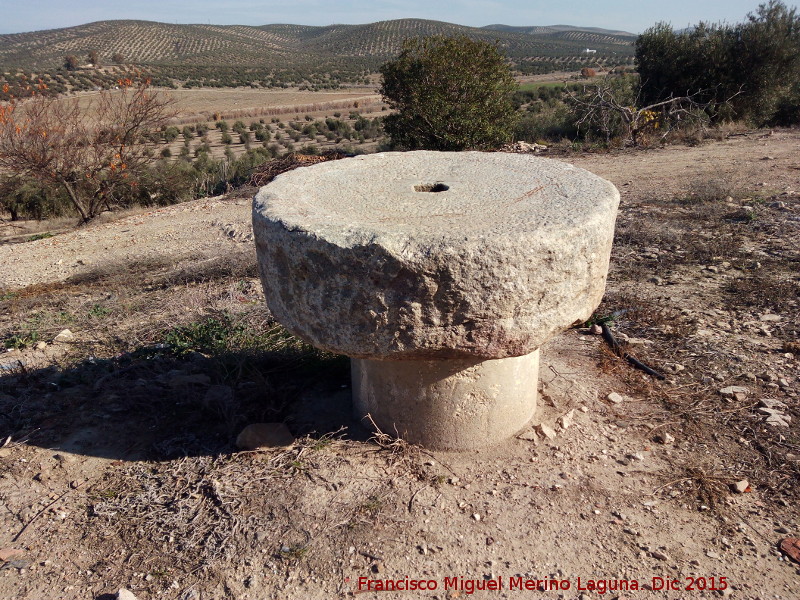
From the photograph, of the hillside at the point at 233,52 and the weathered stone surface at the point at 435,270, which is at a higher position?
the hillside at the point at 233,52

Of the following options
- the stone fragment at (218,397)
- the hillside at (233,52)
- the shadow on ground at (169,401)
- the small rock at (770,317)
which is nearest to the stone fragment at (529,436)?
the shadow on ground at (169,401)

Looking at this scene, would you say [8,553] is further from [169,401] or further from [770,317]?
[770,317]

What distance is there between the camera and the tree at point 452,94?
10977mm

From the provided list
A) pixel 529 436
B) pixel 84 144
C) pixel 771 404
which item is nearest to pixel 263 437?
pixel 529 436

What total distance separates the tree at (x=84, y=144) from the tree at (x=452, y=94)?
16.3ft

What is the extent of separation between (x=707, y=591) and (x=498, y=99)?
1044 cm

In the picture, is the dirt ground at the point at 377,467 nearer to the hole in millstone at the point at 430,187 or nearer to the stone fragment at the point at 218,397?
the stone fragment at the point at 218,397

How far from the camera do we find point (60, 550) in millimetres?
2475

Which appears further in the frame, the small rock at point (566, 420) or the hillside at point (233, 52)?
the hillside at point (233, 52)

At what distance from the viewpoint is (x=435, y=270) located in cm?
222

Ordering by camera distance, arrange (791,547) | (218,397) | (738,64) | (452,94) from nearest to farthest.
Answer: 1. (791,547)
2. (218,397)
3. (452,94)
4. (738,64)

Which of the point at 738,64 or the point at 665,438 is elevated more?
the point at 738,64

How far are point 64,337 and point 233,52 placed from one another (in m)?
63.6

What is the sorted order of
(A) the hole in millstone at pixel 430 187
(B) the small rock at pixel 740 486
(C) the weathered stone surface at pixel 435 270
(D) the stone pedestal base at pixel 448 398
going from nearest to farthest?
(C) the weathered stone surface at pixel 435 270
(B) the small rock at pixel 740 486
(D) the stone pedestal base at pixel 448 398
(A) the hole in millstone at pixel 430 187
